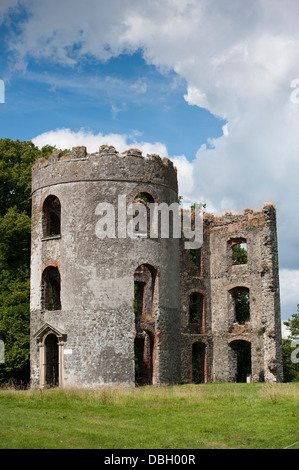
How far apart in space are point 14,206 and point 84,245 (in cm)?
812

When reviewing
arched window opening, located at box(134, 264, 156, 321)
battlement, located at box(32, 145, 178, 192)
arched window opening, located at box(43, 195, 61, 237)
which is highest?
battlement, located at box(32, 145, 178, 192)

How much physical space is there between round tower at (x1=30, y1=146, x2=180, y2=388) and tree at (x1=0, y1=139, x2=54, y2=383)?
3.23 metres

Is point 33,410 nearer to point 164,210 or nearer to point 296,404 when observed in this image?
point 296,404

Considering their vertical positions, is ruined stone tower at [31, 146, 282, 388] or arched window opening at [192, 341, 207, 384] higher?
ruined stone tower at [31, 146, 282, 388]

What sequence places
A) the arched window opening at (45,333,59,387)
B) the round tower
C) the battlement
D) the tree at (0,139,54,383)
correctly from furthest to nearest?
the tree at (0,139,54,383) → the arched window opening at (45,333,59,387) → the battlement → the round tower

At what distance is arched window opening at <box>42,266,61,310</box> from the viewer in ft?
85.5

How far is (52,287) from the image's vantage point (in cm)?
2878

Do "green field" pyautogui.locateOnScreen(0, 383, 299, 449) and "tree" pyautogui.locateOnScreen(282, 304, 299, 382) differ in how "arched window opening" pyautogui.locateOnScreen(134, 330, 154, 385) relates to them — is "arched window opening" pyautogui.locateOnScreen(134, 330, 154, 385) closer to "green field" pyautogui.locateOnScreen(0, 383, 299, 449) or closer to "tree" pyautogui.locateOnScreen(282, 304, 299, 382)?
"green field" pyautogui.locateOnScreen(0, 383, 299, 449)

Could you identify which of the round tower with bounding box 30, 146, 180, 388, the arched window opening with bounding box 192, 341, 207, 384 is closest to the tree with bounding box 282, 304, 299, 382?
the arched window opening with bounding box 192, 341, 207, 384

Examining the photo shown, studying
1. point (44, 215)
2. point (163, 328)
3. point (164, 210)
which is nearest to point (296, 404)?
point (163, 328)

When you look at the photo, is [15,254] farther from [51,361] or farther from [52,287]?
[51,361]

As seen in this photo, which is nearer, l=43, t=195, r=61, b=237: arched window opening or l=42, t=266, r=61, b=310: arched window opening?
l=42, t=266, r=61, b=310: arched window opening

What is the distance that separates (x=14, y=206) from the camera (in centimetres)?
3128

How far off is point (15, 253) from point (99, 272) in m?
8.42
